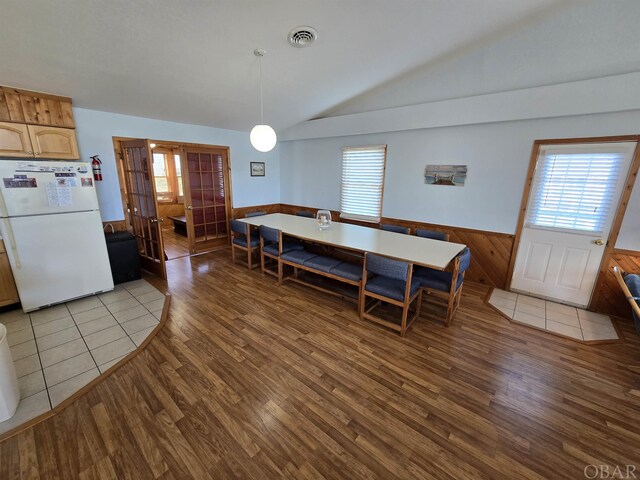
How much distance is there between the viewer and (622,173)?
2.79 metres

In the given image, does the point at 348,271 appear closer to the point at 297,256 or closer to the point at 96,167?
the point at 297,256

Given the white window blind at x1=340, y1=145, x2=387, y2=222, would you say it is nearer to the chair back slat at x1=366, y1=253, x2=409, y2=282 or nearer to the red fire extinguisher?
the chair back slat at x1=366, y1=253, x2=409, y2=282

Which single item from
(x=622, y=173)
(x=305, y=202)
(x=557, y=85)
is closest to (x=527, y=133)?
(x=557, y=85)

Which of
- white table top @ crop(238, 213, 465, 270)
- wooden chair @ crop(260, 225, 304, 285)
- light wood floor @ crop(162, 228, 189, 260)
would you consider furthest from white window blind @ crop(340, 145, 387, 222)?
light wood floor @ crop(162, 228, 189, 260)

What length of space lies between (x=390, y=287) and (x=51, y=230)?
3.69m

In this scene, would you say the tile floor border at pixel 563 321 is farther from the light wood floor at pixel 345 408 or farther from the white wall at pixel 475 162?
the white wall at pixel 475 162

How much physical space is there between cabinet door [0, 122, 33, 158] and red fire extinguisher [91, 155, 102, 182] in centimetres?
73

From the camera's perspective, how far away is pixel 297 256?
3482 mm

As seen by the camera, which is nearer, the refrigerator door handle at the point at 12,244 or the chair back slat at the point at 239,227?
the refrigerator door handle at the point at 12,244

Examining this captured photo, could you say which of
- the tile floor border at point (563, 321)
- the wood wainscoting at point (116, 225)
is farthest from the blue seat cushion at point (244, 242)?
the tile floor border at point (563, 321)

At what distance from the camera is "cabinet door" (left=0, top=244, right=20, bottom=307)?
270 centimetres

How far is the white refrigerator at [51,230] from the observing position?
2.57 meters

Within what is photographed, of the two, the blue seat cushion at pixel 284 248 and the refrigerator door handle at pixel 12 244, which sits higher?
the refrigerator door handle at pixel 12 244

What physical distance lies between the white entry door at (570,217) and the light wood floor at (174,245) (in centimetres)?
559
